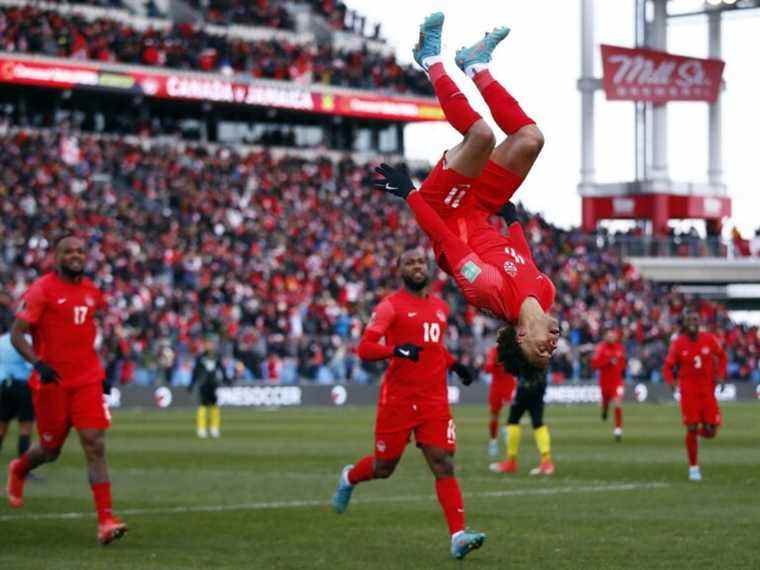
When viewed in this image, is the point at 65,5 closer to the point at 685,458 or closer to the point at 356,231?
the point at 356,231

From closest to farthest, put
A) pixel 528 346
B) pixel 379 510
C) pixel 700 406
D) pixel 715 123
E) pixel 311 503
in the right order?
1. pixel 528 346
2. pixel 379 510
3. pixel 311 503
4. pixel 700 406
5. pixel 715 123

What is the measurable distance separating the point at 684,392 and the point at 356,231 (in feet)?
121

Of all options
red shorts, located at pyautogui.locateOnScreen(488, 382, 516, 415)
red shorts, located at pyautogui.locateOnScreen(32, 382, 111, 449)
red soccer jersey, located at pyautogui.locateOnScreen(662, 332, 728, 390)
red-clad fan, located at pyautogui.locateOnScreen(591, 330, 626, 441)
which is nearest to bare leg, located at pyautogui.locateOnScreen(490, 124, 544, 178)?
red shorts, located at pyautogui.locateOnScreen(32, 382, 111, 449)

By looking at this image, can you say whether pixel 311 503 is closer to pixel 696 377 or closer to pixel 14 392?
pixel 14 392

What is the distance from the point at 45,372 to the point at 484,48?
483 cm

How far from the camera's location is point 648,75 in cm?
7331

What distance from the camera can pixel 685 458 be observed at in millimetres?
26453

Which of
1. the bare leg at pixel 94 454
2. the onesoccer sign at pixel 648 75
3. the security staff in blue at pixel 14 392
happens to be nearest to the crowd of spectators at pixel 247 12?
the onesoccer sign at pixel 648 75

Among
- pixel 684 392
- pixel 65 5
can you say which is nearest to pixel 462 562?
pixel 684 392

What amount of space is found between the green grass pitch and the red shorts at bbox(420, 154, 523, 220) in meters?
3.00

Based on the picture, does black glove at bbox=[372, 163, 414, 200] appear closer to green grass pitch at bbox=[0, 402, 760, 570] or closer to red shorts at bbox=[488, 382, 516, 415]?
green grass pitch at bbox=[0, 402, 760, 570]

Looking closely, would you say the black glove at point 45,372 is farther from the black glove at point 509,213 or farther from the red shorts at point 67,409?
the black glove at point 509,213

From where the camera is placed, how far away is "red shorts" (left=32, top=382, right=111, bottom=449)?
1468 centimetres

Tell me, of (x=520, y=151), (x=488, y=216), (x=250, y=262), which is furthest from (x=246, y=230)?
(x=520, y=151)
